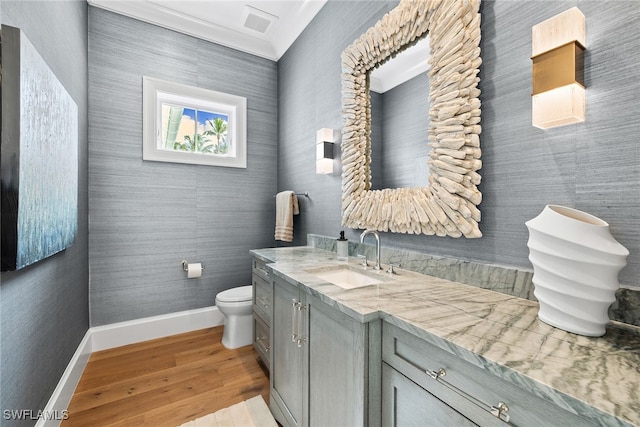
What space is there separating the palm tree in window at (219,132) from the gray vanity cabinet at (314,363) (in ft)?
6.13

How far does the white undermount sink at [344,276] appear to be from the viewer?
156 cm

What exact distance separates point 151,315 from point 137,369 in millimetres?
557

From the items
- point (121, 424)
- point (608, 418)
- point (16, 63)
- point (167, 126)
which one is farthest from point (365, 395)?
point (167, 126)

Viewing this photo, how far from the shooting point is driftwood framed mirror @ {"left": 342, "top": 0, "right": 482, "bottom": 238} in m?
1.16

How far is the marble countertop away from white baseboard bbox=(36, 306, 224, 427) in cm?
157

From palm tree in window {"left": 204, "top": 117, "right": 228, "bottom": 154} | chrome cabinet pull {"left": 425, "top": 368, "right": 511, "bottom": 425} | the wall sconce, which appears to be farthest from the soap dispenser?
palm tree in window {"left": 204, "top": 117, "right": 228, "bottom": 154}

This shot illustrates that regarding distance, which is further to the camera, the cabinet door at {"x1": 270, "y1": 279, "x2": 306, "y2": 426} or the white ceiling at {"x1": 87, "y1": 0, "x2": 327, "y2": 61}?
the white ceiling at {"x1": 87, "y1": 0, "x2": 327, "y2": 61}

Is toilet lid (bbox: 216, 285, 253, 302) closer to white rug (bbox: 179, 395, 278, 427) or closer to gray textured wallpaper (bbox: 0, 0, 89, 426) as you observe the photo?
white rug (bbox: 179, 395, 278, 427)

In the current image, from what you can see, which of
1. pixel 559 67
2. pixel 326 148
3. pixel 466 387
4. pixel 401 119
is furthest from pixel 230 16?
pixel 466 387

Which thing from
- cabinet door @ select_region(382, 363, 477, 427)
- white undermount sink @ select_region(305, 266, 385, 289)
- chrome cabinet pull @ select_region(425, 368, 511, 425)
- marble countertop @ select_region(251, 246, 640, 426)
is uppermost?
marble countertop @ select_region(251, 246, 640, 426)

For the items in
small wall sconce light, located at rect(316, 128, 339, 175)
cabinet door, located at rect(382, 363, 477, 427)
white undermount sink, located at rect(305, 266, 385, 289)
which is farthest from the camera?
small wall sconce light, located at rect(316, 128, 339, 175)

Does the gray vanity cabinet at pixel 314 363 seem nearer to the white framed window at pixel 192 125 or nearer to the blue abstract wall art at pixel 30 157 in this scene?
the blue abstract wall art at pixel 30 157

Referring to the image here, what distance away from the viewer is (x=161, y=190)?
2.54m

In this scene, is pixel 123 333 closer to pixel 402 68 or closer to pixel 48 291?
pixel 48 291
